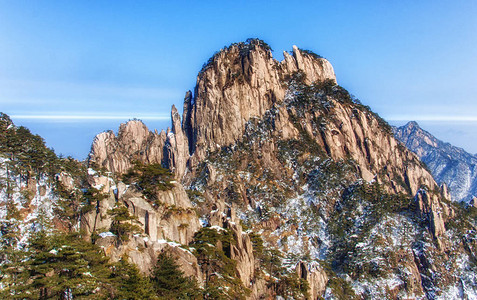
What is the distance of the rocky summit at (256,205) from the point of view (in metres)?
43.8

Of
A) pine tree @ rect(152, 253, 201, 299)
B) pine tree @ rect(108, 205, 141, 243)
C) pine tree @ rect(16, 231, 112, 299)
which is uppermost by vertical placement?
pine tree @ rect(108, 205, 141, 243)

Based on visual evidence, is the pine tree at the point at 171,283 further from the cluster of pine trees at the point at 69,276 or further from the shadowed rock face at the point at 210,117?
the shadowed rock face at the point at 210,117

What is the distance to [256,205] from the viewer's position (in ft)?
314

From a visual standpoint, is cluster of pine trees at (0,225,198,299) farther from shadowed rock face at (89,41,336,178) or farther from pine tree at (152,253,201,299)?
shadowed rock face at (89,41,336,178)

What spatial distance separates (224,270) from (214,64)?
275 feet

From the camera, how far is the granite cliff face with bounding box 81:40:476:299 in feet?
193

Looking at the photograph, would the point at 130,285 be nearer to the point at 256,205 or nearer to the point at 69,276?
the point at 69,276

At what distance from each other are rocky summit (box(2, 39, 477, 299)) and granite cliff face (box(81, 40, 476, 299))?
330 mm

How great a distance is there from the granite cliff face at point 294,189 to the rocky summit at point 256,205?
0.33 m

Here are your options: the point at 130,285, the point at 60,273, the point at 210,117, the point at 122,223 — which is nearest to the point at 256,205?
the point at 210,117

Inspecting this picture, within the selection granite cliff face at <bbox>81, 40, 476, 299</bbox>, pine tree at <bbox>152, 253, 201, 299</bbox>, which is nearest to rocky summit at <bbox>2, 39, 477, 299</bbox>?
pine tree at <bbox>152, 253, 201, 299</bbox>

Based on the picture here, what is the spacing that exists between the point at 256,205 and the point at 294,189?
12.5 meters

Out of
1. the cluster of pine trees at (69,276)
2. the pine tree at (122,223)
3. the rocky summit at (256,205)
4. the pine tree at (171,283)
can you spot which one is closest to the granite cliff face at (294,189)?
the rocky summit at (256,205)

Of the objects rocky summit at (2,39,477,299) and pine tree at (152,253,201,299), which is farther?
rocky summit at (2,39,477,299)
